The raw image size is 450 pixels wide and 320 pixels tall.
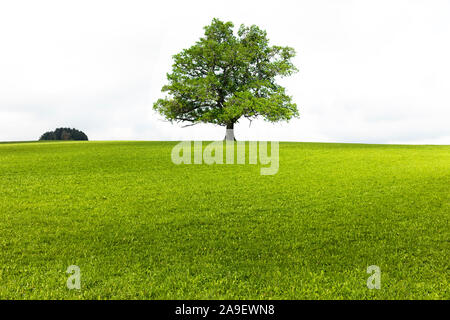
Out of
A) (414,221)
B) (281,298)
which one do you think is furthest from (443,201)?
(281,298)

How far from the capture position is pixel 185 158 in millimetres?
22625

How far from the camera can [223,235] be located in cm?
878

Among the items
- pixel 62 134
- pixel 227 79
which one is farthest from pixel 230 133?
pixel 62 134

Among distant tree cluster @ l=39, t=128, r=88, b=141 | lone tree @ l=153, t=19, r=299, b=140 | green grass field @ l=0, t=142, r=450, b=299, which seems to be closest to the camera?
green grass field @ l=0, t=142, r=450, b=299

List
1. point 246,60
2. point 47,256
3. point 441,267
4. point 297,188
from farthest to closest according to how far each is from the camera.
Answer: point 246,60 → point 297,188 → point 47,256 → point 441,267

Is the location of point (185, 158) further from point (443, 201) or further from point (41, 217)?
point (443, 201)

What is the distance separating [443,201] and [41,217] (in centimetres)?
1503

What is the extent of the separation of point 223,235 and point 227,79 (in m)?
31.8

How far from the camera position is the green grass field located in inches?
243

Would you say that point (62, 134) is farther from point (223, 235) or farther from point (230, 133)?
point (223, 235)

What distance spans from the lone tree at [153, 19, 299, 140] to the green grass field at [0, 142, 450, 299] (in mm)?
20082

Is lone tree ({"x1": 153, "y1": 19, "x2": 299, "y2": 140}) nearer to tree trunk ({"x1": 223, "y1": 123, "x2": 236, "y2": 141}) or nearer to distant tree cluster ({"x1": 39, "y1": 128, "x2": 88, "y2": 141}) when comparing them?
tree trunk ({"x1": 223, "y1": 123, "x2": 236, "y2": 141})

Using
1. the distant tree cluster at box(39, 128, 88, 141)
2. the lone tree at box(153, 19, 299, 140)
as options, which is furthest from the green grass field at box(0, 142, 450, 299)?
the distant tree cluster at box(39, 128, 88, 141)

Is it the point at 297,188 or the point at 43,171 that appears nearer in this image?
the point at 297,188
